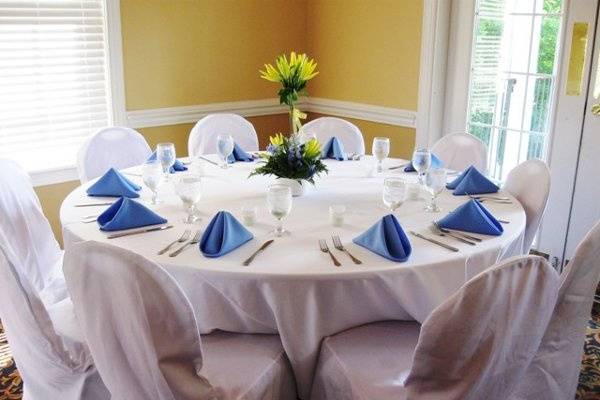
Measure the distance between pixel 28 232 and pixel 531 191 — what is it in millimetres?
1988

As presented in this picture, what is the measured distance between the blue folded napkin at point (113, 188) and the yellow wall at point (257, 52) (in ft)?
4.58

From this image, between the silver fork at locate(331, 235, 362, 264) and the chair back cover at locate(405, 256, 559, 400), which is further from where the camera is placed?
the silver fork at locate(331, 235, 362, 264)

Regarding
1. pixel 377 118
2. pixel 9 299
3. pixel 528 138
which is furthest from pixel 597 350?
pixel 9 299

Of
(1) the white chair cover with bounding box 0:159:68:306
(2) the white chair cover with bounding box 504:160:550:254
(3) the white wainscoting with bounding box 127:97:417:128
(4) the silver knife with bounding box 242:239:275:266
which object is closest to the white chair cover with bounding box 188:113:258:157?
(3) the white wainscoting with bounding box 127:97:417:128

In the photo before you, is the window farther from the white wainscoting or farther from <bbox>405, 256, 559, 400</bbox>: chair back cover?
<bbox>405, 256, 559, 400</bbox>: chair back cover

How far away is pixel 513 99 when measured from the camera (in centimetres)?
382

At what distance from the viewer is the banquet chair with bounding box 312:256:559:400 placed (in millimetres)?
1544

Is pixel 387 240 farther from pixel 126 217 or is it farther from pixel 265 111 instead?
pixel 265 111

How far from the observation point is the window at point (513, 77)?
11.8 ft

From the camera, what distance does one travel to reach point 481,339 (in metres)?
1.57

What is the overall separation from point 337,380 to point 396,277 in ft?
1.11

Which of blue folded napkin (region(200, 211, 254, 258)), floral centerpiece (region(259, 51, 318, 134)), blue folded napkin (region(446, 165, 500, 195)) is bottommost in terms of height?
blue folded napkin (region(200, 211, 254, 258))

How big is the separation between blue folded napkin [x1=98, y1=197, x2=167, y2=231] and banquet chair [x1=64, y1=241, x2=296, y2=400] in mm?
435

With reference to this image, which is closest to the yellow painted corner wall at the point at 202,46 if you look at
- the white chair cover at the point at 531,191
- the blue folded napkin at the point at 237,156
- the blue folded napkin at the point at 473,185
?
the blue folded napkin at the point at 237,156
